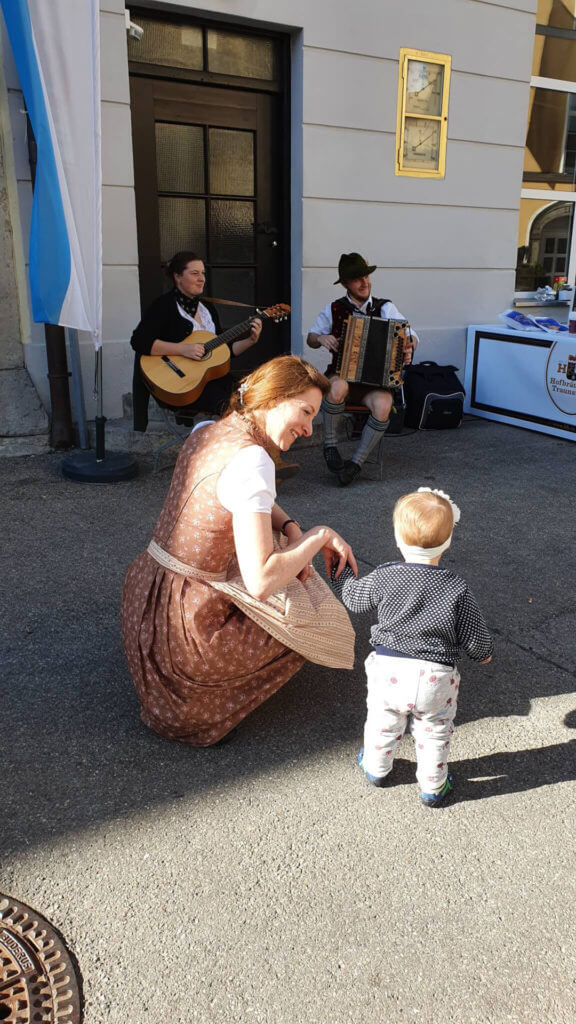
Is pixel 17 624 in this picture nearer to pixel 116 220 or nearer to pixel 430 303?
pixel 116 220

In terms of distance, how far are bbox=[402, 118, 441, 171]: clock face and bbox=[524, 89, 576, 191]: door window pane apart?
1.34 m

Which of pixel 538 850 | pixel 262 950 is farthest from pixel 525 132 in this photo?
pixel 262 950

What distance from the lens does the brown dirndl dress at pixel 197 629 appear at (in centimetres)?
231

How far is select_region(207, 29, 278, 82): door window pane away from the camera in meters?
6.16

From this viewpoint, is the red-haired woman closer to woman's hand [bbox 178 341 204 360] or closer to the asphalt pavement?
the asphalt pavement

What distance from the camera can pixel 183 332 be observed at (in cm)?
504

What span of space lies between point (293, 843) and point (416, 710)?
481 millimetres

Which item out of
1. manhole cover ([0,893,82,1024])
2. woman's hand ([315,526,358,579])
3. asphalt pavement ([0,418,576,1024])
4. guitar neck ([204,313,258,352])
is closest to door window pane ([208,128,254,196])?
guitar neck ([204,313,258,352])

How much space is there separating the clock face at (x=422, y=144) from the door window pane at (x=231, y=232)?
5.01 feet

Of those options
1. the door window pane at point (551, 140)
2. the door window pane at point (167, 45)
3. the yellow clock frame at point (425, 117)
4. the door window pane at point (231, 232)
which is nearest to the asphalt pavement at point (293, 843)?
the door window pane at point (231, 232)

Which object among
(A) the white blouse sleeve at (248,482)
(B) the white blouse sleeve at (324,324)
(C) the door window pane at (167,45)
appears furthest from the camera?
(C) the door window pane at (167,45)

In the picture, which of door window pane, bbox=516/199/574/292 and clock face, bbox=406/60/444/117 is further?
door window pane, bbox=516/199/574/292

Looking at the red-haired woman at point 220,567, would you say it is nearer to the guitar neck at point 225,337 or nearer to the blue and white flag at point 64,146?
the guitar neck at point 225,337

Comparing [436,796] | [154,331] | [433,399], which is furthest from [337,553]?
[433,399]
